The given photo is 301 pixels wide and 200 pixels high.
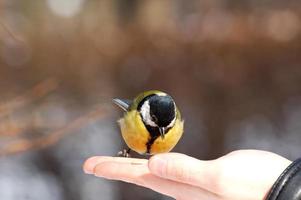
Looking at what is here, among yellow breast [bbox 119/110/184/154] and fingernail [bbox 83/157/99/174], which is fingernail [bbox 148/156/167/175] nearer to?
fingernail [bbox 83/157/99/174]

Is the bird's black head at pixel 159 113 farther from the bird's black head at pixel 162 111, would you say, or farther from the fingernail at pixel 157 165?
the fingernail at pixel 157 165

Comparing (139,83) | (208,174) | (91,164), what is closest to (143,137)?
(91,164)

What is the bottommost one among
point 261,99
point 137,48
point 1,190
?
point 1,190

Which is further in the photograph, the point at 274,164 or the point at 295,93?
the point at 295,93

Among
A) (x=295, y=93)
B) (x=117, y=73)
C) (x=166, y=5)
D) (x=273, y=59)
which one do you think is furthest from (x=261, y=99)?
(x=166, y=5)

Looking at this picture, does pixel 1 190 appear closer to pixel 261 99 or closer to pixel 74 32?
pixel 261 99

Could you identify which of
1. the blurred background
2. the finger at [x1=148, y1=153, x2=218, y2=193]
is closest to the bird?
the finger at [x1=148, y1=153, x2=218, y2=193]

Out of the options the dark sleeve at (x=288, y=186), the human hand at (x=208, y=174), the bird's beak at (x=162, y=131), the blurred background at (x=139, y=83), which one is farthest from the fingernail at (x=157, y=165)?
the blurred background at (x=139, y=83)
